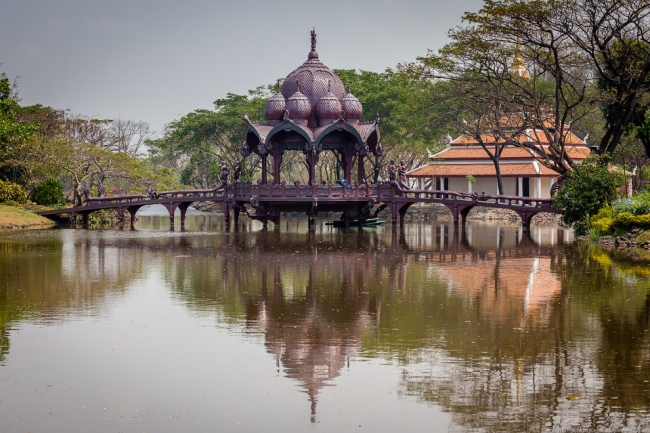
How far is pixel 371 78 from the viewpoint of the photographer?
64250 mm

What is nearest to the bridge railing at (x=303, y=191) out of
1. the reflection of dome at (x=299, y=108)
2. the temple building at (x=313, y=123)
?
the temple building at (x=313, y=123)

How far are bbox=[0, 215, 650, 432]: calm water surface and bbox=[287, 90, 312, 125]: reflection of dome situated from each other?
15651 millimetres

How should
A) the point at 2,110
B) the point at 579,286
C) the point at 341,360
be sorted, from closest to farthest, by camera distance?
the point at 341,360 < the point at 579,286 < the point at 2,110

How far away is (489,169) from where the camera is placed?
59.2 m

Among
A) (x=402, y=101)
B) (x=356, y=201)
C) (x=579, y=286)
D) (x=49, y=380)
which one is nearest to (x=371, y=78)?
(x=402, y=101)

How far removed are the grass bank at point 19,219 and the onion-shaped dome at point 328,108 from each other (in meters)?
14.8

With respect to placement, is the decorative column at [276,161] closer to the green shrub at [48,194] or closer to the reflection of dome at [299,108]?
the reflection of dome at [299,108]

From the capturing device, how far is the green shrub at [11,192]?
157ft

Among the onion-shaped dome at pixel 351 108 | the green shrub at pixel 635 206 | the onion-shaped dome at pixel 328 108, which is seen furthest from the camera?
the onion-shaped dome at pixel 351 108

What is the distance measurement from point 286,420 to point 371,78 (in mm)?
54442

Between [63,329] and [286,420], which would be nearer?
[286,420]

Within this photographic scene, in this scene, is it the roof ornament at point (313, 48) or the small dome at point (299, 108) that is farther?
the roof ornament at point (313, 48)

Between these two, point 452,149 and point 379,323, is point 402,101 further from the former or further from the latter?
point 379,323

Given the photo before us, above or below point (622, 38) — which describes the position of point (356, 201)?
below
